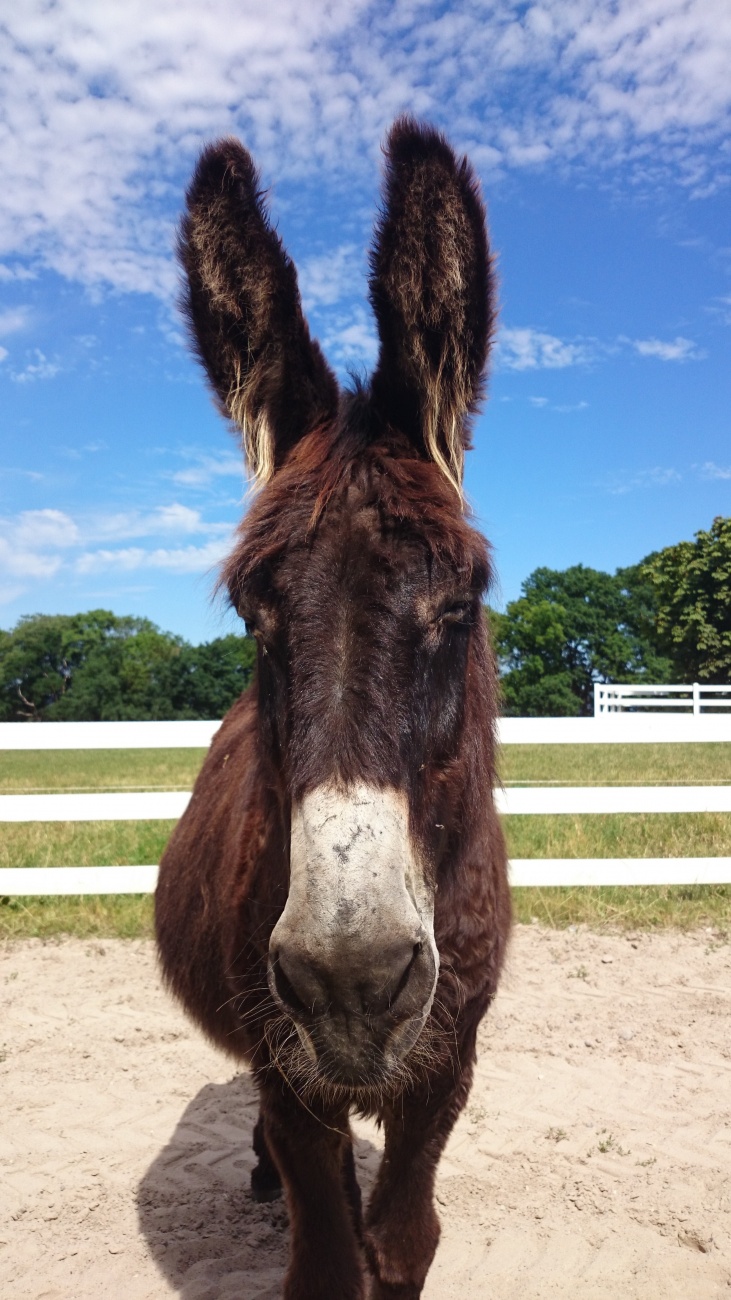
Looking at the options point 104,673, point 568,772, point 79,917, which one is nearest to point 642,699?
point 568,772

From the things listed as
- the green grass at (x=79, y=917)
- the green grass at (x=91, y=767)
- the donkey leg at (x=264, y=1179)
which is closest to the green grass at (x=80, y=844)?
the green grass at (x=79, y=917)

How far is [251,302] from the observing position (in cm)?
254

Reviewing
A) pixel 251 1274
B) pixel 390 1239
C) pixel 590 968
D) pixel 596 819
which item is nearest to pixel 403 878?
pixel 390 1239

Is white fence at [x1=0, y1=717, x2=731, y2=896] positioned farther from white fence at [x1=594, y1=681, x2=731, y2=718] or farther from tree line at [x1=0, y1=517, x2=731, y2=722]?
tree line at [x1=0, y1=517, x2=731, y2=722]

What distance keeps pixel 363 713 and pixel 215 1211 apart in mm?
3020

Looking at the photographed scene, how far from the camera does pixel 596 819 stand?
922 cm

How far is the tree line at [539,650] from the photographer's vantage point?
4778cm

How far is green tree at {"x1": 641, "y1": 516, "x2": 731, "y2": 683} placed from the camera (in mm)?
46281

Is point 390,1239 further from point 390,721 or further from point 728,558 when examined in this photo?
point 728,558

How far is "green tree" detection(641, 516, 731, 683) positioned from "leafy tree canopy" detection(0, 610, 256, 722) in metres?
25.8

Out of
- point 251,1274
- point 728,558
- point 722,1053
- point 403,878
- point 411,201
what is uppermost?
point 728,558

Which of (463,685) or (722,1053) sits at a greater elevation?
(463,685)

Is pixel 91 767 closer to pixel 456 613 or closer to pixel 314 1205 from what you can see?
pixel 314 1205

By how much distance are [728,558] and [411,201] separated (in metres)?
50.1
